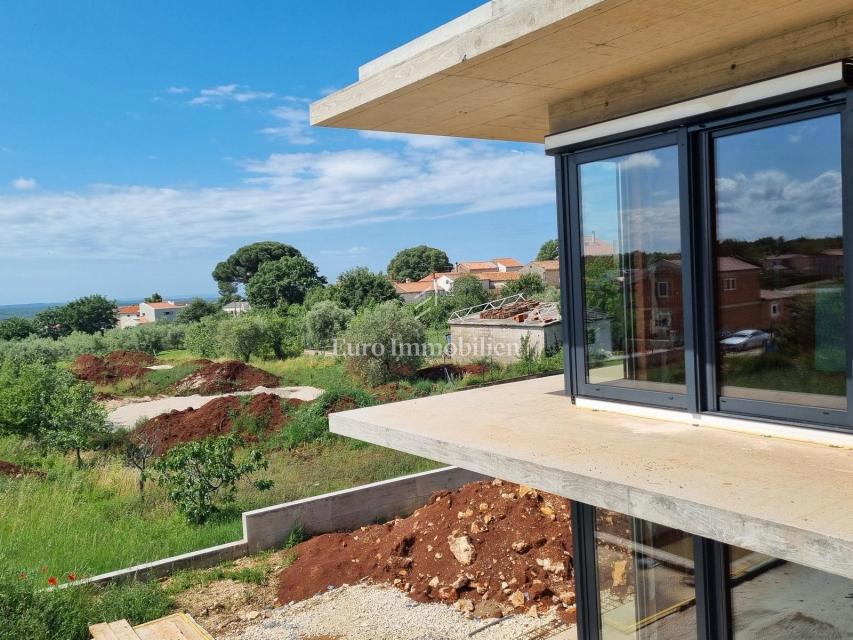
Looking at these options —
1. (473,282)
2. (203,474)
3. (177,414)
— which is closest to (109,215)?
(473,282)

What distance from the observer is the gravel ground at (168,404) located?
54.1ft

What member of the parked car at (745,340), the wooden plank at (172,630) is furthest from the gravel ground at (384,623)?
the parked car at (745,340)

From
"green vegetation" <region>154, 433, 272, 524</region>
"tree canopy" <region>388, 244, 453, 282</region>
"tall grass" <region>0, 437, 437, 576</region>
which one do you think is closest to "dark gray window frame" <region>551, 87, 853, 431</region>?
"tall grass" <region>0, 437, 437, 576</region>

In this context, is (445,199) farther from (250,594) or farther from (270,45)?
(250,594)

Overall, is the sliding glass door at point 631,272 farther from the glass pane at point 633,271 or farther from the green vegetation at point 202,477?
the green vegetation at point 202,477

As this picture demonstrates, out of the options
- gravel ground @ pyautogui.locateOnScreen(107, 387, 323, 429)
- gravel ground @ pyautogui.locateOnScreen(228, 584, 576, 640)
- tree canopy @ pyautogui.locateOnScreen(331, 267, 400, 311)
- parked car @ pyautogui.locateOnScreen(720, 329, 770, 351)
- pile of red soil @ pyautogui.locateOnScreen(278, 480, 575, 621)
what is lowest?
gravel ground @ pyautogui.locateOnScreen(228, 584, 576, 640)

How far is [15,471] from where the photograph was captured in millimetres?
10523

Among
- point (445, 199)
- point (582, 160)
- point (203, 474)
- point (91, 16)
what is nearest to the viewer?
point (582, 160)

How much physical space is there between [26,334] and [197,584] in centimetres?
3845

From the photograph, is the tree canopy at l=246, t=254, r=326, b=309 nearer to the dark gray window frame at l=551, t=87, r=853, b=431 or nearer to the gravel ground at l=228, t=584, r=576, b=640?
the gravel ground at l=228, t=584, r=576, b=640

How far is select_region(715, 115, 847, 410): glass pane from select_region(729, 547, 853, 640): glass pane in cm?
84

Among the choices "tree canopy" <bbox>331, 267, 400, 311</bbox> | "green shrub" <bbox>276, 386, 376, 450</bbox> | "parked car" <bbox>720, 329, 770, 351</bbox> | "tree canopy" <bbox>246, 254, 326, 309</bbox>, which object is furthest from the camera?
"tree canopy" <bbox>246, 254, 326, 309</bbox>

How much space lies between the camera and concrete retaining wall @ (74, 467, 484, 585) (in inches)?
307

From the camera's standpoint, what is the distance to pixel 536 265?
59000mm
